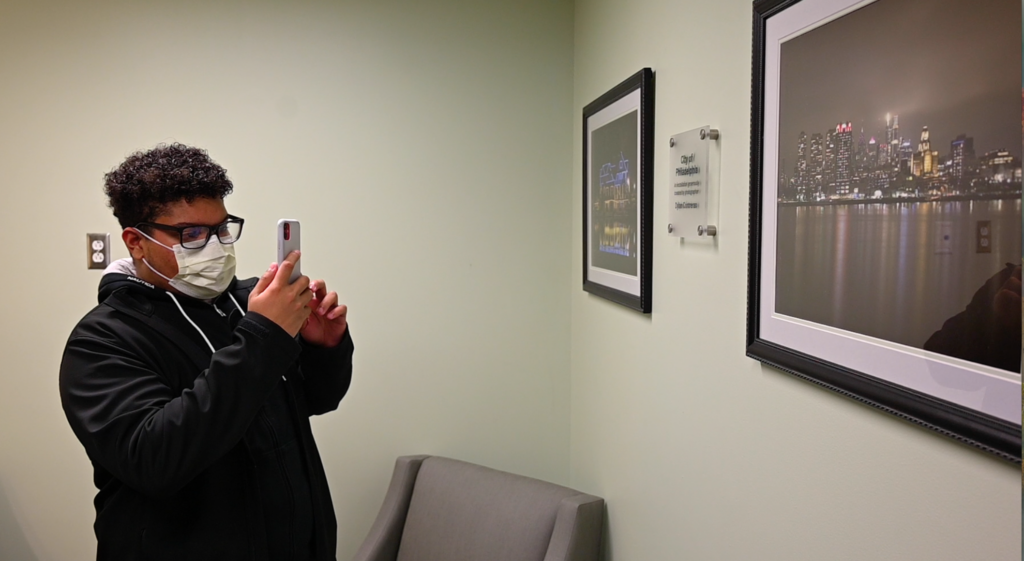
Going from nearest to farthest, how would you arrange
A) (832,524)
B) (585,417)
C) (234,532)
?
(832,524), (234,532), (585,417)

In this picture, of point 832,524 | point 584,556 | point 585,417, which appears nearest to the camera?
point 832,524

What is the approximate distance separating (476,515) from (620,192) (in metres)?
1.18

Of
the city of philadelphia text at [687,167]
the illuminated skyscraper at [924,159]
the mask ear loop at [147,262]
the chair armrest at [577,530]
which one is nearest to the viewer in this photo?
the illuminated skyscraper at [924,159]

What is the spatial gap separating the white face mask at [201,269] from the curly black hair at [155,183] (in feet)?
0.18

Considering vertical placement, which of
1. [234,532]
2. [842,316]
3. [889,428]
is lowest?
[234,532]

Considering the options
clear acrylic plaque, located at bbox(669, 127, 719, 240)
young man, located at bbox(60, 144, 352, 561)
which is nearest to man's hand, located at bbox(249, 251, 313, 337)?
young man, located at bbox(60, 144, 352, 561)

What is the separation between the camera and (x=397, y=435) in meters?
2.78

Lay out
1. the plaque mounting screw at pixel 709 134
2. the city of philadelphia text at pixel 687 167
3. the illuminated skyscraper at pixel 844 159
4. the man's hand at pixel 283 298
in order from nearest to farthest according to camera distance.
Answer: the illuminated skyscraper at pixel 844 159, the man's hand at pixel 283 298, the plaque mounting screw at pixel 709 134, the city of philadelphia text at pixel 687 167

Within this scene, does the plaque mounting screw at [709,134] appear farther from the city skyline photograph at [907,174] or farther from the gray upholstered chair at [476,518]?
the gray upholstered chair at [476,518]

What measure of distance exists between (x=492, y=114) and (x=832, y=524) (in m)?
2.01

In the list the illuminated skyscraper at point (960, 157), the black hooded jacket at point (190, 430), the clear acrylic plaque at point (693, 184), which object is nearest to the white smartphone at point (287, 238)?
the black hooded jacket at point (190, 430)

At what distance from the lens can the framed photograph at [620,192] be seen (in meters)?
1.93

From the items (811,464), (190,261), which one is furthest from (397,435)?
(811,464)

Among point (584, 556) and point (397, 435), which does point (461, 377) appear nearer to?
point (397, 435)
